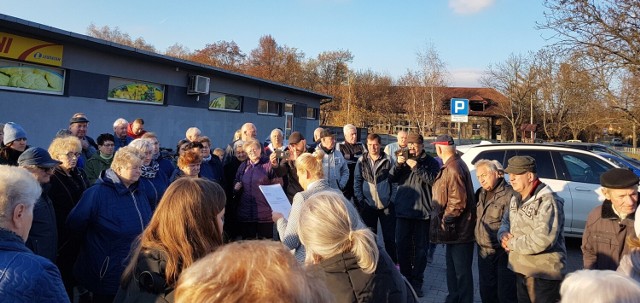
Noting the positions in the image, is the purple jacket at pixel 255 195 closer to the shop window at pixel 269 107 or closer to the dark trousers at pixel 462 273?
the dark trousers at pixel 462 273

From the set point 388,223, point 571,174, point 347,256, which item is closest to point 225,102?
point 388,223

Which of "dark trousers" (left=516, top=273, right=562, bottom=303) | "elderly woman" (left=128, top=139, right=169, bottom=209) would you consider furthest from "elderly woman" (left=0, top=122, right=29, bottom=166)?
"dark trousers" (left=516, top=273, right=562, bottom=303)

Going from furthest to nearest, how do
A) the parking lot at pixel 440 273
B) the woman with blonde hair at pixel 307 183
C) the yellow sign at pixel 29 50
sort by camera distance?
1. the yellow sign at pixel 29 50
2. the parking lot at pixel 440 273
3. the woman with blonde hair at pixel 307 183

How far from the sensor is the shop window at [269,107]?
69.7ft

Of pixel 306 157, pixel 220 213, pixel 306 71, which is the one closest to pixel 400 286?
pixel 220 213

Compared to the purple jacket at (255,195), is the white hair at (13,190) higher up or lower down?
higher up

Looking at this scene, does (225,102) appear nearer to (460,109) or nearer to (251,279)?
(460,109)

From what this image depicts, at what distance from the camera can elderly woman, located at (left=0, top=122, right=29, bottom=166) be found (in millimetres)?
4703

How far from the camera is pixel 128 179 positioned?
3441mm

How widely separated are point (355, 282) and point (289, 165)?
3.91 m

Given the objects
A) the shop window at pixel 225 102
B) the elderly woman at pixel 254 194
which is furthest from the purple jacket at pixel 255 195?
the shop window at pixel 225 102

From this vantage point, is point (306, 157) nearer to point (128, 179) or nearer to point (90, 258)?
point (128, 179)

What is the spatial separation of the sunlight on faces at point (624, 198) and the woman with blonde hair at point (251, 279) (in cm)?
294

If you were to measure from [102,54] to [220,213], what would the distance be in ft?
38.8
